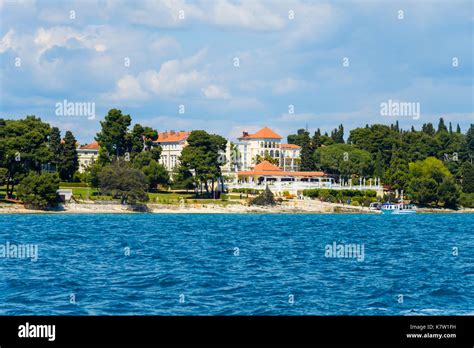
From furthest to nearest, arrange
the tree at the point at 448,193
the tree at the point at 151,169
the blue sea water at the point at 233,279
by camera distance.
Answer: the tree at the point at 448,193
the tree at the point at 151,169
the blue sea water at the point at 233,279

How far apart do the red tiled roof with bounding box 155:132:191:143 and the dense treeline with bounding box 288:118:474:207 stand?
3031 cm

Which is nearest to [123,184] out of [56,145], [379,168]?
[56,145]

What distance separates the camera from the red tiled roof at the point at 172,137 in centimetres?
17512

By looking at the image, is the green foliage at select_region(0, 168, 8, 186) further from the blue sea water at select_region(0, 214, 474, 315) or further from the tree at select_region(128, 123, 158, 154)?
the blue sea water at select_region(0, 214, 474, 315)

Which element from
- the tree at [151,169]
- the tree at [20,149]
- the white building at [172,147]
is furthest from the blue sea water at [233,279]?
the white building at [172,147]

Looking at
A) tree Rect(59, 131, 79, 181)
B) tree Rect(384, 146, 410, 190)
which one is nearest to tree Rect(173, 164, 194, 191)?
tree Rect(59, 131, 79, 181)

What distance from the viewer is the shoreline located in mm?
98250

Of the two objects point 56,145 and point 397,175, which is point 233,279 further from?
point 56,145

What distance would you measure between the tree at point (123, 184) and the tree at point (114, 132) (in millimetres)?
22676

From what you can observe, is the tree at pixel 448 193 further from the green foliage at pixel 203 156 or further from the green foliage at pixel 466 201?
the green foliage at pixel 203 156

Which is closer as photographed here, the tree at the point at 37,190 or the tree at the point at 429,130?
the tree at the point at 37,190

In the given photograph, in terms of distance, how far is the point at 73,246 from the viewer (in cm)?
4506

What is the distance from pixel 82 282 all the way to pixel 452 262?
61.5 feet

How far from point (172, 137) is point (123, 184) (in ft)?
249
